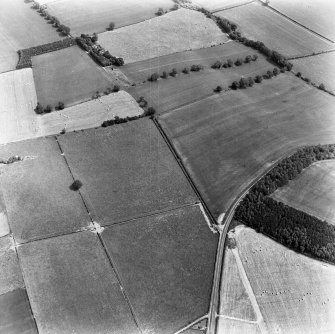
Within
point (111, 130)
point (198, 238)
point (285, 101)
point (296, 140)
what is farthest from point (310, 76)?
point (198, 238)

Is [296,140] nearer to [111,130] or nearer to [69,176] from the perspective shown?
[111,130]

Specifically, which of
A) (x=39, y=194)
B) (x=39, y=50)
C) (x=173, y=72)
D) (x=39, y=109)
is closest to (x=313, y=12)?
(x=173, y=72)

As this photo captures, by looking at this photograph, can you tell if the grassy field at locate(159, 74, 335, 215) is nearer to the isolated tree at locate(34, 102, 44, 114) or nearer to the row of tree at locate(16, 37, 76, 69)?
the isolated tree at locate(34, 102, 44, 114)

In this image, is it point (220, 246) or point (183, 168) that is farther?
point (183, 168)

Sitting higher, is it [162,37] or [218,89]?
[162,37]

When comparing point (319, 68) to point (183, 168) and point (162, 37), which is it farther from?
point (183, 168)

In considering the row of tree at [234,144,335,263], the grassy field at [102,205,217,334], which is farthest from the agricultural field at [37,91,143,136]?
the row of tree at [234,144,335,263]

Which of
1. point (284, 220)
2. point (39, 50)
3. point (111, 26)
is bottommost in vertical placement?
point (284, 220)

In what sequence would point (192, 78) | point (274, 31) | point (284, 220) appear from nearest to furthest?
point (284, 220) < point (192, 78) < point (274, 31)
